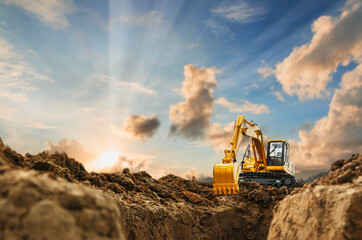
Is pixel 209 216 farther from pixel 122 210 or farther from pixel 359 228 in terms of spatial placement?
pixel 359 228

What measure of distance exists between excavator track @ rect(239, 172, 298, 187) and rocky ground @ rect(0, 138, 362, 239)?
4.15 ft

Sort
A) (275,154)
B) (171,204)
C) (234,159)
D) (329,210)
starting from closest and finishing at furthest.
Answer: (329,210) < (171,204) < (234,159) < (275,154)

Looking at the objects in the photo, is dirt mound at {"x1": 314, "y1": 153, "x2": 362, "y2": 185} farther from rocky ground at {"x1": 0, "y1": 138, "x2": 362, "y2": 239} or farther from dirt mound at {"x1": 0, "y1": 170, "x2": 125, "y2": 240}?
dirt mound at {"x1": 0, "y1": 170, "x2": 125, "y2": 240}

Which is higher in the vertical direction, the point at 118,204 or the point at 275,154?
the point at 275,154

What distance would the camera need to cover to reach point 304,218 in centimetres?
545

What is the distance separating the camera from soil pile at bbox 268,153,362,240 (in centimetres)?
443

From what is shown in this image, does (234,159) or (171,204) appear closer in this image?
(171,204)

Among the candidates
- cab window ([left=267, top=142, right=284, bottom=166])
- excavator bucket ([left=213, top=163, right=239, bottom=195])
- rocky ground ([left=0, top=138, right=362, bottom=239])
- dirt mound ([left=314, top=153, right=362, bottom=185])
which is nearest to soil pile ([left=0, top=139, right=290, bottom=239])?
rocky ground ([left=0, top=138, right=362, bottom=239])

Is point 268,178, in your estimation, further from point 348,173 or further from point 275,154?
point 348,173

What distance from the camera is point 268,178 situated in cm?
1875

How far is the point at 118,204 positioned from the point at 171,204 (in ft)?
11.1

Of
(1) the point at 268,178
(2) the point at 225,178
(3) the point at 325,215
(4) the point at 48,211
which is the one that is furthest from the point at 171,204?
(4) the point at 48,211

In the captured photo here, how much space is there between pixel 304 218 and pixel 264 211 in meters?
10.8

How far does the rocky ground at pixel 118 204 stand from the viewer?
282 cm
